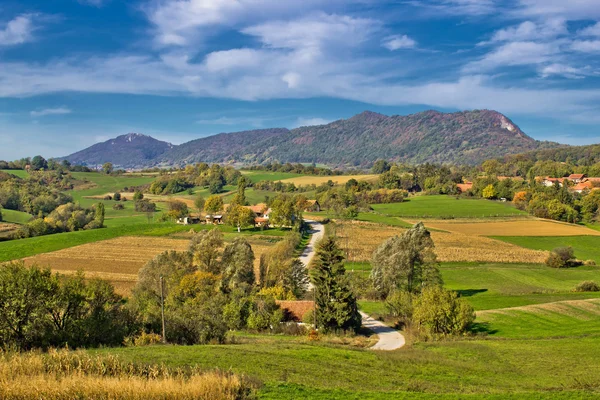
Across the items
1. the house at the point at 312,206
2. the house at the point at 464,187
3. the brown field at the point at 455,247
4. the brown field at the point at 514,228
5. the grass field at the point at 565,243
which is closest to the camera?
the brown field at the point at 455,247

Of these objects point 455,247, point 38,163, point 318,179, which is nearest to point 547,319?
point 455,247

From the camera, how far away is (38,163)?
192 metres

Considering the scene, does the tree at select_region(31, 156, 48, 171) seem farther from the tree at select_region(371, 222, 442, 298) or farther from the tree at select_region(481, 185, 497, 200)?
the tree at select_region(371, 222, 442, 298)

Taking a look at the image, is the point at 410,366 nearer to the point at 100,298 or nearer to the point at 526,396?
the point at 526,396

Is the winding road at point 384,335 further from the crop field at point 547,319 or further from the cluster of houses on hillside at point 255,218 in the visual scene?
the cluster of houses on hillside at point 255,218

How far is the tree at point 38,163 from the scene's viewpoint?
614 ft

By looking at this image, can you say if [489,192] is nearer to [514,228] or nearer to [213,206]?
[514,228]

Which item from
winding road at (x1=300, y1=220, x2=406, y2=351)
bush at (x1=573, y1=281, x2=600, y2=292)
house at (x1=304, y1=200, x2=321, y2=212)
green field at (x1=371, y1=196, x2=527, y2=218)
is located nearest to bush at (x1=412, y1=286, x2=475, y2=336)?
winding road at (x1=300, y1=220, x2=406, y2=351)

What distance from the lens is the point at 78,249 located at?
69.8 m

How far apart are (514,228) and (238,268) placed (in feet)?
215

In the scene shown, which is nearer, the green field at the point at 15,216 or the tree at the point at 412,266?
the tree at the point at 412,266

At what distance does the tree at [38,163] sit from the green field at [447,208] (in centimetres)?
13949

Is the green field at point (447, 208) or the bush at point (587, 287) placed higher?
the green field at point (447, 208)

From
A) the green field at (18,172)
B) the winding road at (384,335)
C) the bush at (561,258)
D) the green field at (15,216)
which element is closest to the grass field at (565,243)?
the bush at (561,258)
